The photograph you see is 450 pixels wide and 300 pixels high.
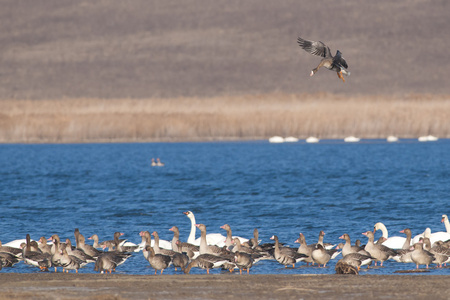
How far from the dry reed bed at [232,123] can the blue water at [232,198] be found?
17.9m

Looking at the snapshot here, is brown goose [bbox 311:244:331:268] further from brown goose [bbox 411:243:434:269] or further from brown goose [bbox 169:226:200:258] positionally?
brown goose [bbox 169:226:200:258]

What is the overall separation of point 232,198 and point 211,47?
331ft

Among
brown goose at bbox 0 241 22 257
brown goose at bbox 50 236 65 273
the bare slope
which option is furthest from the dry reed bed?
brown goose at bbox 50 236 65 273

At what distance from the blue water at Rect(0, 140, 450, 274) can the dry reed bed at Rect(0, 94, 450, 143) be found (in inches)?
706

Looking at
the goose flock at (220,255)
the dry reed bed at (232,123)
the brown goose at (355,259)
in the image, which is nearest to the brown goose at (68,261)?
the goose flock at (220,255)

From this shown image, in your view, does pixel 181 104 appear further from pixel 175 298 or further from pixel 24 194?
pixel 175 298

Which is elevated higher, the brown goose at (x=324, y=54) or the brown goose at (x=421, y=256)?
the brown goose at (x=324, y=54)

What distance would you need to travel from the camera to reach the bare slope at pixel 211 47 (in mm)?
124562

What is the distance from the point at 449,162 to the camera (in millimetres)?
62812

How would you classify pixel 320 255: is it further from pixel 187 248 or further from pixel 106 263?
pixel 106 263

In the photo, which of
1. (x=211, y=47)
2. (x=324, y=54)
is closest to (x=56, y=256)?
(x=324, y=54)

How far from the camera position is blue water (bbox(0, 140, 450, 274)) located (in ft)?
83.8

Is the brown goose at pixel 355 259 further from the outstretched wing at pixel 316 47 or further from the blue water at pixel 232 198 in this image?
the outstretched wing at pixel 316 47

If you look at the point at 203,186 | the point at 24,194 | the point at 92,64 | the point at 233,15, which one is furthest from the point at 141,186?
the point at 233,15
